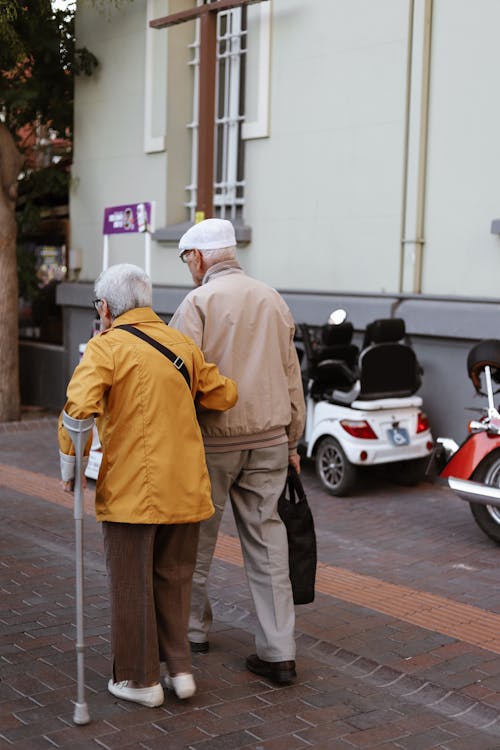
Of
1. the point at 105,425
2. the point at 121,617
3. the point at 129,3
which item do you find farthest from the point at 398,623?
the point at 129,3

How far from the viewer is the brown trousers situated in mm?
4195

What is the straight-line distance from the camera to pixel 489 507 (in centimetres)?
721

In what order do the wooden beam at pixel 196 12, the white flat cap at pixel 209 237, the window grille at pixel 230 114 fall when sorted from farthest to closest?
the window grille at pixel 230 114, the wooden beam at pixel 196 12, the white flat cap at pixel 209 237

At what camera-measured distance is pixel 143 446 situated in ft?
13.5

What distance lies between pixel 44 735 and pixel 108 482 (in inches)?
39.6

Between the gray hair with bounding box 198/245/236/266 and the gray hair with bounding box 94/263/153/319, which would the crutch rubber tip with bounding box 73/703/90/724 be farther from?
the gray hair with bounding box 198/245/236/266

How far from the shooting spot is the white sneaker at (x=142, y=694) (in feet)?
14.1

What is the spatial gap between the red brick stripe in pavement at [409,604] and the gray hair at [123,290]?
2.40 m

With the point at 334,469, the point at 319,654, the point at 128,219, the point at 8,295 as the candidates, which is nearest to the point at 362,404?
the point at 334,469

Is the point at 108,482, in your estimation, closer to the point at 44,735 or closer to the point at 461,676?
the point at 44,735

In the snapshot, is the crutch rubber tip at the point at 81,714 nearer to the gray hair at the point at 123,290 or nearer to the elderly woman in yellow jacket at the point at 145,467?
the elderly woman in yellow jacket at the point at 145,467

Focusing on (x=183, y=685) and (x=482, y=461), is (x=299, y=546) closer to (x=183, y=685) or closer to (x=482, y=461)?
(x=183, y=685)

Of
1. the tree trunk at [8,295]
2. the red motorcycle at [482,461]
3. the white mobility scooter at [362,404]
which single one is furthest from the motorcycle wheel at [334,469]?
the tree trunk at [8,295]

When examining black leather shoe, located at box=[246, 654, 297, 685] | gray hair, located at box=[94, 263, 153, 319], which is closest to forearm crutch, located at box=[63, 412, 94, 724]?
gray hair, located at box=[94, 263, 153, 319]
